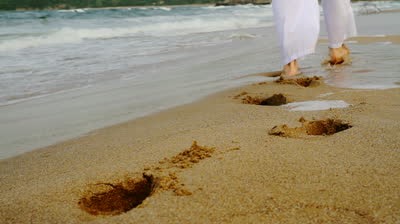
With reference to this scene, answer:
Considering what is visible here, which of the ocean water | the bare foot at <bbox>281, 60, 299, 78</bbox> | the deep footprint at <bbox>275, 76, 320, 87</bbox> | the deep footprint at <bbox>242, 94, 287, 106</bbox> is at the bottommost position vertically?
the ocean water

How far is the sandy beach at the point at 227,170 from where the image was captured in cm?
123

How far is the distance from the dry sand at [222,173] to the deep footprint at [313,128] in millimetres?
12

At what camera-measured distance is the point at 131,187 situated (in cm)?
156

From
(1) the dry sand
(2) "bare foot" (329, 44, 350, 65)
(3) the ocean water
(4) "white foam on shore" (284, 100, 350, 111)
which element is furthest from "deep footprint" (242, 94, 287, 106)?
(2) "bare foot" (329, 44, 350, 65)

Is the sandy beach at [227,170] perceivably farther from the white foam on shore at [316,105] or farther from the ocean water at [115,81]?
the ocean water at [115,81]

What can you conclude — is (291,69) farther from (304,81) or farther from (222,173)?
(222,173)

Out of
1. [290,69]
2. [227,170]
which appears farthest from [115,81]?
[227,170]

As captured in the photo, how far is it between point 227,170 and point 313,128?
0.69 metres

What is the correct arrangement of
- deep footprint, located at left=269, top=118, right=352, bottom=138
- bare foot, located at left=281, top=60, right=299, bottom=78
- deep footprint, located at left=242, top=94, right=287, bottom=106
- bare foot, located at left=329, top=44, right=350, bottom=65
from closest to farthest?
deep footprint, located at left=269, top=118, right=352, bottom=138 → deep footprint, located at left=242, top=94, right=287, bottom=106 → bare foot, located at left=281, top=60, right=299, bottom=78 → bare foot, located at left=329, top=44, right=350, bottom=65

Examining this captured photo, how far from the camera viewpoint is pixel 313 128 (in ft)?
6.59

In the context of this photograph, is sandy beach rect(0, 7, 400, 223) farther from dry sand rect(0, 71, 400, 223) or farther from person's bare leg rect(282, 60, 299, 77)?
person's bare leg rect(282, 60, 299, 77)

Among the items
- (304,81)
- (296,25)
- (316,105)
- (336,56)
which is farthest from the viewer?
(336,56)

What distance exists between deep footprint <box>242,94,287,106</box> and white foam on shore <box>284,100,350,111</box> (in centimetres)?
17

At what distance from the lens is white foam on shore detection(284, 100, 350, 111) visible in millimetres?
2361
